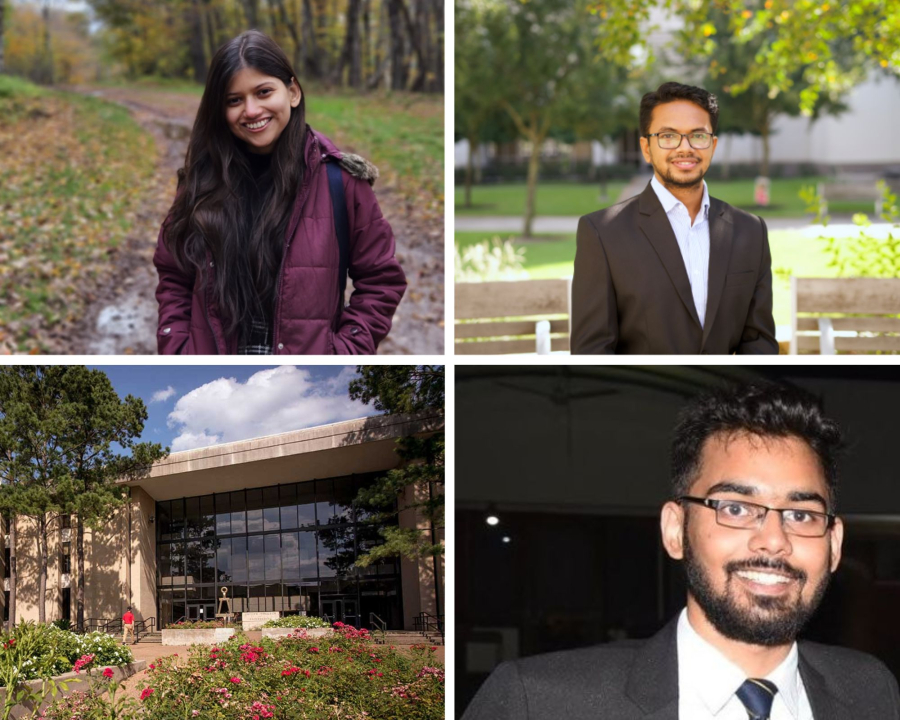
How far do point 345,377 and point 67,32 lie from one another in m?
5.10

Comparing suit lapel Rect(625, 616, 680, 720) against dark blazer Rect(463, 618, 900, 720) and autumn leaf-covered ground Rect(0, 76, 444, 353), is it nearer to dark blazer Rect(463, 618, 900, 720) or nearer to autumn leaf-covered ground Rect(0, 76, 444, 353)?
dark blazer Rect(463, 618, 900, 720)

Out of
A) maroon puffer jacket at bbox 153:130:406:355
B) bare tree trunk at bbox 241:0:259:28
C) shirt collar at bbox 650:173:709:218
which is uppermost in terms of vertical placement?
bare tree trunk at bbox 241:0:259:28

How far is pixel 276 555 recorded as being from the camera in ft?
9.48

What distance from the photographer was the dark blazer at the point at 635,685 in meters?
2.45

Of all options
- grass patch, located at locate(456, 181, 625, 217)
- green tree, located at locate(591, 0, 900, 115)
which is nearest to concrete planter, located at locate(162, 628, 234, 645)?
green tree, located at locate(591, 0, 900, 115)

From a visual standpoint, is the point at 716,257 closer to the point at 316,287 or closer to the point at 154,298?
the point at 316,287

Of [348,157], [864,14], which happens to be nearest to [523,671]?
[348,157]

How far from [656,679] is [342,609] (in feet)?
2.98

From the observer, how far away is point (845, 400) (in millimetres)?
2738

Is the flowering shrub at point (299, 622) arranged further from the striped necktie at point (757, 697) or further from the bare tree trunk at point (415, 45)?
the bare tree trunk at point (415, 45)

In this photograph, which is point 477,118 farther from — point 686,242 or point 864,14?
point 686,242

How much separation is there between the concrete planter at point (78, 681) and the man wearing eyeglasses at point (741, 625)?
1.05 meters

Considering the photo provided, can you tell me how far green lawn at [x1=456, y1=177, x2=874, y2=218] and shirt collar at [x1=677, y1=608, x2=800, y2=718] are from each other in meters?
15.4

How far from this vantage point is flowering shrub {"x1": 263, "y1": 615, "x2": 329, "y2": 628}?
112 inches
